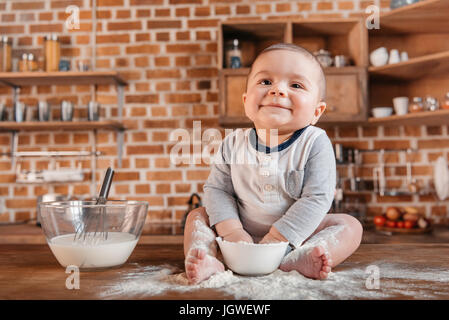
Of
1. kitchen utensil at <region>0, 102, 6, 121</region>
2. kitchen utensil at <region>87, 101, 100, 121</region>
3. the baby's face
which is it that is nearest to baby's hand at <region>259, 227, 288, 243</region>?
the baby's face

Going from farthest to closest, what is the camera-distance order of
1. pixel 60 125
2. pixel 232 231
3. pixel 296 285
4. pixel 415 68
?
pixel 60 125 → pixel 415 68 → pixel 232 231 → pixel 296 285

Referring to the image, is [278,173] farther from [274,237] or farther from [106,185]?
[106,185]

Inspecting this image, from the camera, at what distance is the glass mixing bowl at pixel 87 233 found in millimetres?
594

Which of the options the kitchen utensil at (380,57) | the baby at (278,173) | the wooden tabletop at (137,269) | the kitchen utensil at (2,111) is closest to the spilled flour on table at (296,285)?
the wooden tabletop at (137,269)

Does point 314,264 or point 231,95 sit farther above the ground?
point 231,95

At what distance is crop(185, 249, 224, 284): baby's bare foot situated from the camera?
0.52 meters

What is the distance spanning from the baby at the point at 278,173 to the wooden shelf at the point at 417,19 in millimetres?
1367

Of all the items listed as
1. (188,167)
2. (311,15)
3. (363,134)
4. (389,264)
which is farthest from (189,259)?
(311,15)

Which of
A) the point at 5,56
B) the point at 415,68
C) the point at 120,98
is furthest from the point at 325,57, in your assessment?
the point at 5,56

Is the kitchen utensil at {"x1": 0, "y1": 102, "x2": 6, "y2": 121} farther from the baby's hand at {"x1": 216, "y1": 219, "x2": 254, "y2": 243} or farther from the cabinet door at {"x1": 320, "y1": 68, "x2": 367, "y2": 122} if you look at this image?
the baby's hand at {"x1": 216, "y1": 219, "x2": 254, "y2": 243}

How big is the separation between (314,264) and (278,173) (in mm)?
279

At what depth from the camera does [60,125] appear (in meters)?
2.05

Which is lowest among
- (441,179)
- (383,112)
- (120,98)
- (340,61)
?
(441,179)

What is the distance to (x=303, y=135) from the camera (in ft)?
2.74
